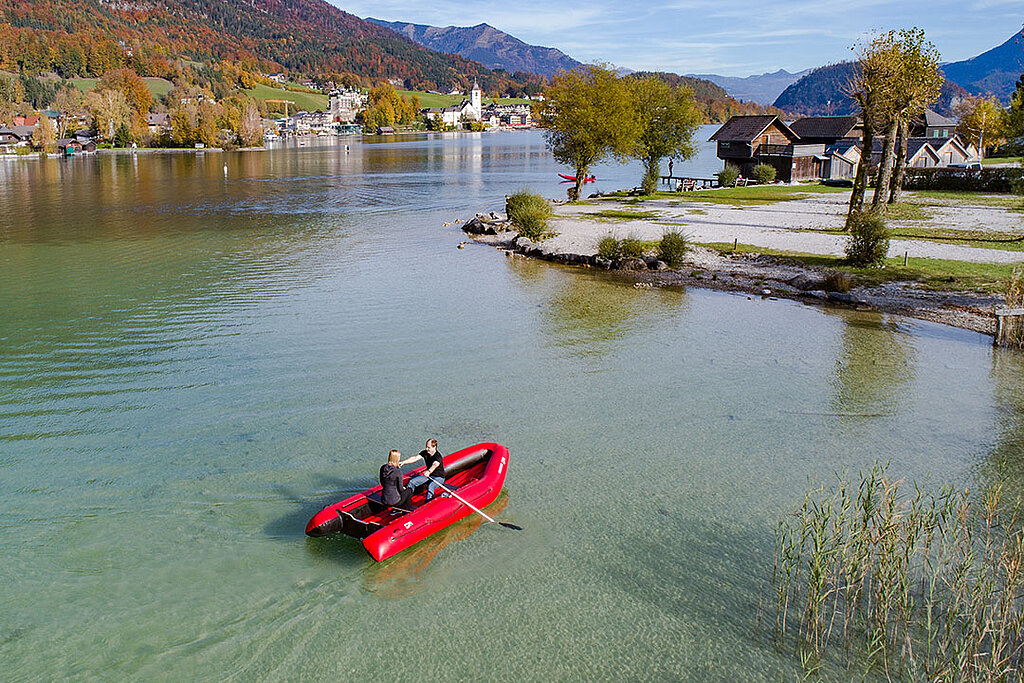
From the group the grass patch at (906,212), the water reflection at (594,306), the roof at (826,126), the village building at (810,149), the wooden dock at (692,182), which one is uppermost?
the roof at (826,126)

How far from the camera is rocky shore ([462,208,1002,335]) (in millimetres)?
26359

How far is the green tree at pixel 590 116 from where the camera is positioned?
5725 cm

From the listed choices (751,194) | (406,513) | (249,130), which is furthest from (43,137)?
(406,513)

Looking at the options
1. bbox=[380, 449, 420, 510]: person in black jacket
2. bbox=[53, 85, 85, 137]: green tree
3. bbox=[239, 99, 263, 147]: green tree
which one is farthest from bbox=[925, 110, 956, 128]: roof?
bbox=[53, 85, 85, 137]: green tree

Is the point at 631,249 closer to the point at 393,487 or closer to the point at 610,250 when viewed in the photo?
the point at 610,250

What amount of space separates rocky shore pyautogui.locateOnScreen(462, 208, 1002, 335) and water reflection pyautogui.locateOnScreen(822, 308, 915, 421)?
Answer: 5.41 feet

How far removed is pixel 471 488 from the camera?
13.1 meters

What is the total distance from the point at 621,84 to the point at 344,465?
52.0 meters

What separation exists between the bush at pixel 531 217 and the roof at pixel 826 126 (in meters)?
46.9

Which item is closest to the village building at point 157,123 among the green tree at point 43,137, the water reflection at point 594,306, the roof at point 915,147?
the green tree at point 43,137

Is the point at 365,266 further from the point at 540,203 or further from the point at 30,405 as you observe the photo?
the point at 30,405

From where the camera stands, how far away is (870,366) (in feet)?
70.4

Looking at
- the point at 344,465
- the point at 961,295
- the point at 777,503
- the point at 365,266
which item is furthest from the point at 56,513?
the point at 961,295

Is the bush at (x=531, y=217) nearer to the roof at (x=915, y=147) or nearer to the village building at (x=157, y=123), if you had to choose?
the roof at (x=915, y=147)
